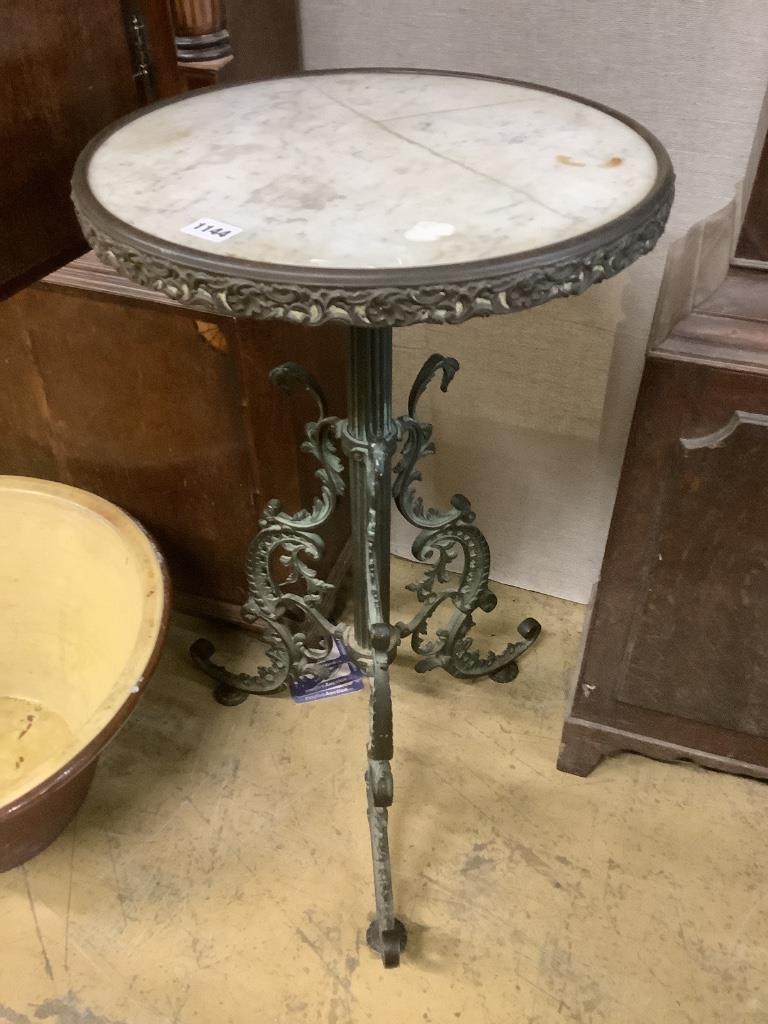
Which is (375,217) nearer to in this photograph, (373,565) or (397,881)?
(373,565)

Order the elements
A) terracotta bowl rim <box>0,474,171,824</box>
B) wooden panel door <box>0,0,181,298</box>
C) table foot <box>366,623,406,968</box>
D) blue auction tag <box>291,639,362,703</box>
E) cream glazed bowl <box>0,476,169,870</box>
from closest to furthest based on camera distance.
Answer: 1. wooden panel door <box>0,0,181,298</box>
2. terracotta bowl rim <box>0,474,171,824</box>
3. table foot <box>366,623,406,968</box>
4. cream glazed bowl <box>0,476,169,870</box>
5. blue auction tag <box>291,639,362,703</box>

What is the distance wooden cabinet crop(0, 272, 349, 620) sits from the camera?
118cm

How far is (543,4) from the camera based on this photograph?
111 centimetres

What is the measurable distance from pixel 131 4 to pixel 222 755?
1.04 metres

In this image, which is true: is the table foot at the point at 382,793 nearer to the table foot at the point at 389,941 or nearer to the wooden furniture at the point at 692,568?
the table foot at the point at 389,941

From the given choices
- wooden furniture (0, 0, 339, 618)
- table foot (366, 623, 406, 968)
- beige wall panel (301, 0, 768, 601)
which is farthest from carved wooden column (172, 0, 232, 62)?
table foot (366, 623, 406, 968)

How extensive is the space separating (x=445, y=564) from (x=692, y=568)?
0.34 m

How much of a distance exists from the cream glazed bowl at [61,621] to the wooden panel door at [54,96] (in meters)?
0.43

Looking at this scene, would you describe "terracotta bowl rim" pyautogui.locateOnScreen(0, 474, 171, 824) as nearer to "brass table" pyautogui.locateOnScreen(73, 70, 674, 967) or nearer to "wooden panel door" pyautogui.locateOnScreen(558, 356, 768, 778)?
"brass table" pyautogui.locateOnScreen(73, 70, 674, 967)

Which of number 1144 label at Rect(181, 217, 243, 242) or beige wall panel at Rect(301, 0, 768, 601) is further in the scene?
beige wall panel at Rect(301, 0, 768, 601)

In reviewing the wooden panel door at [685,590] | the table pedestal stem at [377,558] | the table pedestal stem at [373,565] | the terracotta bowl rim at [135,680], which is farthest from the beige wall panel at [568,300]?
the terracotta bowl rim at [135,680]

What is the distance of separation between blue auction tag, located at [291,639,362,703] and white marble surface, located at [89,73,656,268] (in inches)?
33.1

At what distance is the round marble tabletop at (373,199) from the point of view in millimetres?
638

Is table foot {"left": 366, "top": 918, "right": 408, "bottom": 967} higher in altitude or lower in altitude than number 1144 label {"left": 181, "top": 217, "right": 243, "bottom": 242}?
lower
